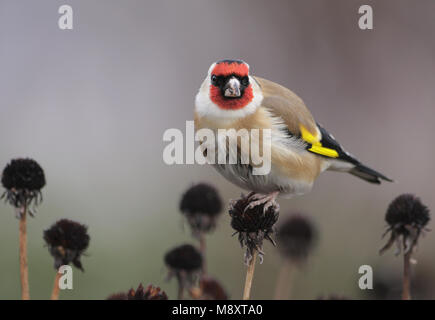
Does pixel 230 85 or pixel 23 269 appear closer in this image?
pixel 23 269

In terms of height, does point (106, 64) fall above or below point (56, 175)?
above

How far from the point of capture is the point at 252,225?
2268 millimetres

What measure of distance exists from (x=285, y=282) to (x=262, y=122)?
84cm

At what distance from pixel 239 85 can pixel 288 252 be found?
1.06 metres

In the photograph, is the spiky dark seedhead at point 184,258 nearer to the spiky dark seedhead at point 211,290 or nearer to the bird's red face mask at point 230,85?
the spiky dark seedhead at point 211,290

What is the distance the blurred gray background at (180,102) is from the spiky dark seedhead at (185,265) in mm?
2158

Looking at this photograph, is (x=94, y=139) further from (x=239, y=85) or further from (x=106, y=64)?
(x=239, y=85)

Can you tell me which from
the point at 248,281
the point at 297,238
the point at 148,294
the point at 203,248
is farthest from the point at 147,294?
the point at 297,238

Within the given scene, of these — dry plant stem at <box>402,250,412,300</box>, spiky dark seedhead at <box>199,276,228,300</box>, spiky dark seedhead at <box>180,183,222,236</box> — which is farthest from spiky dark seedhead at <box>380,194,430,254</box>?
spiky dark seedhead at <box>180,183,222,236</box>

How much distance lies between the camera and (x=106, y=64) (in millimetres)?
6832

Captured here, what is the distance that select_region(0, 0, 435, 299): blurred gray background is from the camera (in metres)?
5.56

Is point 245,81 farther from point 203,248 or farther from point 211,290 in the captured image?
point 211,290

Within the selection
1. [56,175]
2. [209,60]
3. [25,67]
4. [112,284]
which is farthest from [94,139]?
[112,284]
